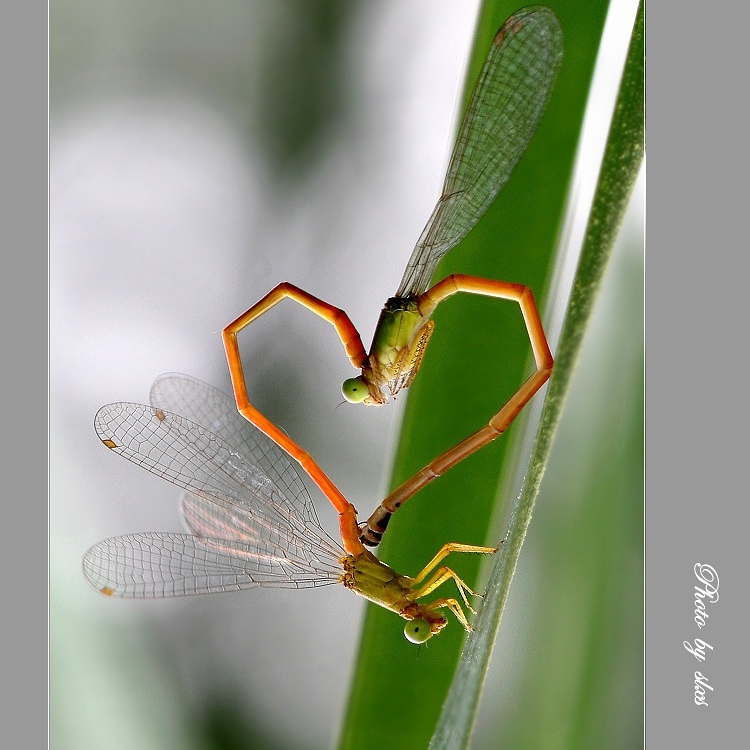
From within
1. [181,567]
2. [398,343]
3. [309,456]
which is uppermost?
[398,343]

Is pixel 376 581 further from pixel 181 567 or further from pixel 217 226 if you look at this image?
pixel 217 226

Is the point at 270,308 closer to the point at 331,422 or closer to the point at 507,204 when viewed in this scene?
the point at 331,422

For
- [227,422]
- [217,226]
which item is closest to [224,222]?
[217,226]

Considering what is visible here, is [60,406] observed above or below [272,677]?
above

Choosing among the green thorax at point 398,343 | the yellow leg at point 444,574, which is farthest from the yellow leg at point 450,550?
the green thorax at point 398,343

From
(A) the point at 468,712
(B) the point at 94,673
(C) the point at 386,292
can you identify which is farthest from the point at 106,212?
(A) the point at 468,712

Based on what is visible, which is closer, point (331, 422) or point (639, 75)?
point (639, 75)
